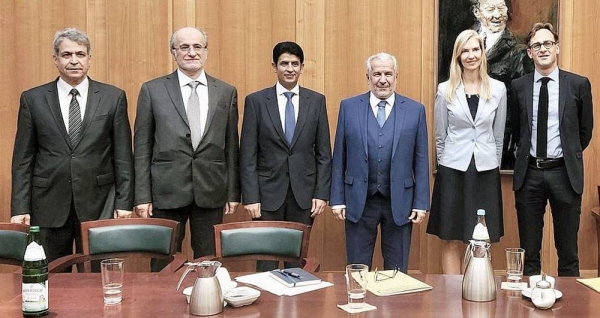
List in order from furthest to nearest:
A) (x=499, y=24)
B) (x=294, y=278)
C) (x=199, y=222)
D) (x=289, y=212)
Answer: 1. (x=499, y=24)
2. (x=289, y=212)
3. (x=199, y=222)
4. (x=294, y=278)

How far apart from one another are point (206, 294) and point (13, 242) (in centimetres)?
136

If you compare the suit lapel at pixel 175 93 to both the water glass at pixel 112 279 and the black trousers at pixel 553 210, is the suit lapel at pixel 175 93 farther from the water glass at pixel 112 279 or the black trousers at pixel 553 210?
the black trousers at pixel 553 210

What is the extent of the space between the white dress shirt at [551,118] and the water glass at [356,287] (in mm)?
2192

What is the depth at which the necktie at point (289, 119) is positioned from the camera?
12.5ft

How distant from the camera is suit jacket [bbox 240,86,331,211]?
379 centimetres

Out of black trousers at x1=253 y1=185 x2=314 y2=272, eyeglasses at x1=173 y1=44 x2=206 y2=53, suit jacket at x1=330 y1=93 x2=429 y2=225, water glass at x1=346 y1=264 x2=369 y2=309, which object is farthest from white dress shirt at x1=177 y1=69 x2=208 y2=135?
water glass at x1=346 y1=264 x2=369 y2=309

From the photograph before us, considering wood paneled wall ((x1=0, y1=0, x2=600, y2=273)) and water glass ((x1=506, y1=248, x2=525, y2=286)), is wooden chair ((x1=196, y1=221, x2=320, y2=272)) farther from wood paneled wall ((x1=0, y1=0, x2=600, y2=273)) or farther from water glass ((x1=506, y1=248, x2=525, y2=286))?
wood paneled wall ((x1=0, y1=0, x2=600, y2=273))

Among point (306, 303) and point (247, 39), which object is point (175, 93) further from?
point (306, 303)

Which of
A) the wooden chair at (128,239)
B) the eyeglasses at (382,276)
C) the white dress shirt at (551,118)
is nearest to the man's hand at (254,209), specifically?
the wooden chair at (128,239)

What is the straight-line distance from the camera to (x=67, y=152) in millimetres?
3520

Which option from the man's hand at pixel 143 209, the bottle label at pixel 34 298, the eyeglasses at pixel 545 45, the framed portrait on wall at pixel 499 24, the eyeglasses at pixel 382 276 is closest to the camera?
the bottle label at pixel 34 298

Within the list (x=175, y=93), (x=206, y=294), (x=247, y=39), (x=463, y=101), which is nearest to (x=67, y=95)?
(x=175, y=93)

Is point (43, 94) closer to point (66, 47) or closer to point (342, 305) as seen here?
point (66, 47)

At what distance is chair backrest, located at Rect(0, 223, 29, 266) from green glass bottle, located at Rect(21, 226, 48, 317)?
0.92 m
